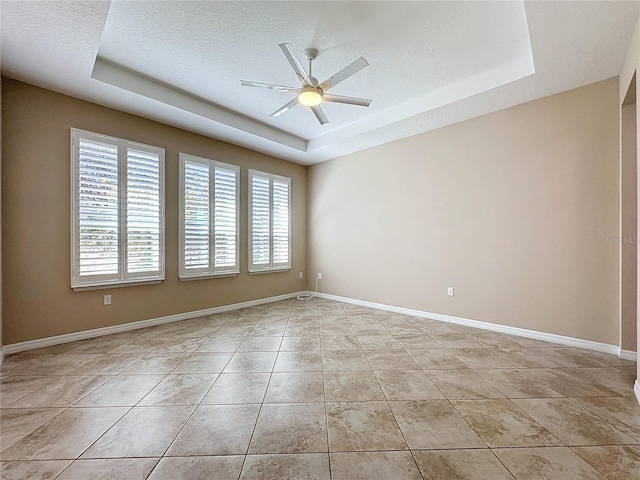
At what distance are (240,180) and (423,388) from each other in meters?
4.26

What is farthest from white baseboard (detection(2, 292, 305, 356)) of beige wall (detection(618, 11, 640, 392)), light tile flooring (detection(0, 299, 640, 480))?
beige wall (detection(618, 11, 640, 392))

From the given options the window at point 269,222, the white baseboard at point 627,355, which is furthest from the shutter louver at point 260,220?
the white baseboard at point 627,355

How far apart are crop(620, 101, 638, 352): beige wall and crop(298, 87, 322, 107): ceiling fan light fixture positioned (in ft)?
10.4

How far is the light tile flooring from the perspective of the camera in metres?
1.48

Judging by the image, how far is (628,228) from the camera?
2811mm

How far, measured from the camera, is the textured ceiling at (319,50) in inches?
88.3

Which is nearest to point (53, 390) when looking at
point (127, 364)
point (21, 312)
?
point (127, 364)

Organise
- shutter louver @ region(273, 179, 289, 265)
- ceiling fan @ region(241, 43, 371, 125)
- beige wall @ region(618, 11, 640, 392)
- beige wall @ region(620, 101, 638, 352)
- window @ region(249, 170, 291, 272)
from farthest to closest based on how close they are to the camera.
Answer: shutter louver @ region(273, 179, 289, 265) < window @ region(249, 170, 291, 272) < beige wall @ region(620, 101, 638, 352) < ceiling fan @ region(241, 43, 371, 125) < beige wall @ region(618, 11, 640, 392)

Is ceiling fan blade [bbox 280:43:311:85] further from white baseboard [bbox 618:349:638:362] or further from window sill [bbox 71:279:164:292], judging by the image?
white baseboard [bbox 618:349:638:362]

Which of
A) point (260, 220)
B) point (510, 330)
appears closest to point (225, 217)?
point (260, 220)

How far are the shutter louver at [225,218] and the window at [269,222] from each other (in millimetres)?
354

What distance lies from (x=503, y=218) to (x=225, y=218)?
4242 millimetres

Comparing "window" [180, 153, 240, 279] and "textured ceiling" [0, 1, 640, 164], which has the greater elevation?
"textured ceiling" [0, 1, 640, 164]

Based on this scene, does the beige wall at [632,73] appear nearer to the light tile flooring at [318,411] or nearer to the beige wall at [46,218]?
the light tile flooring at [318,411]
